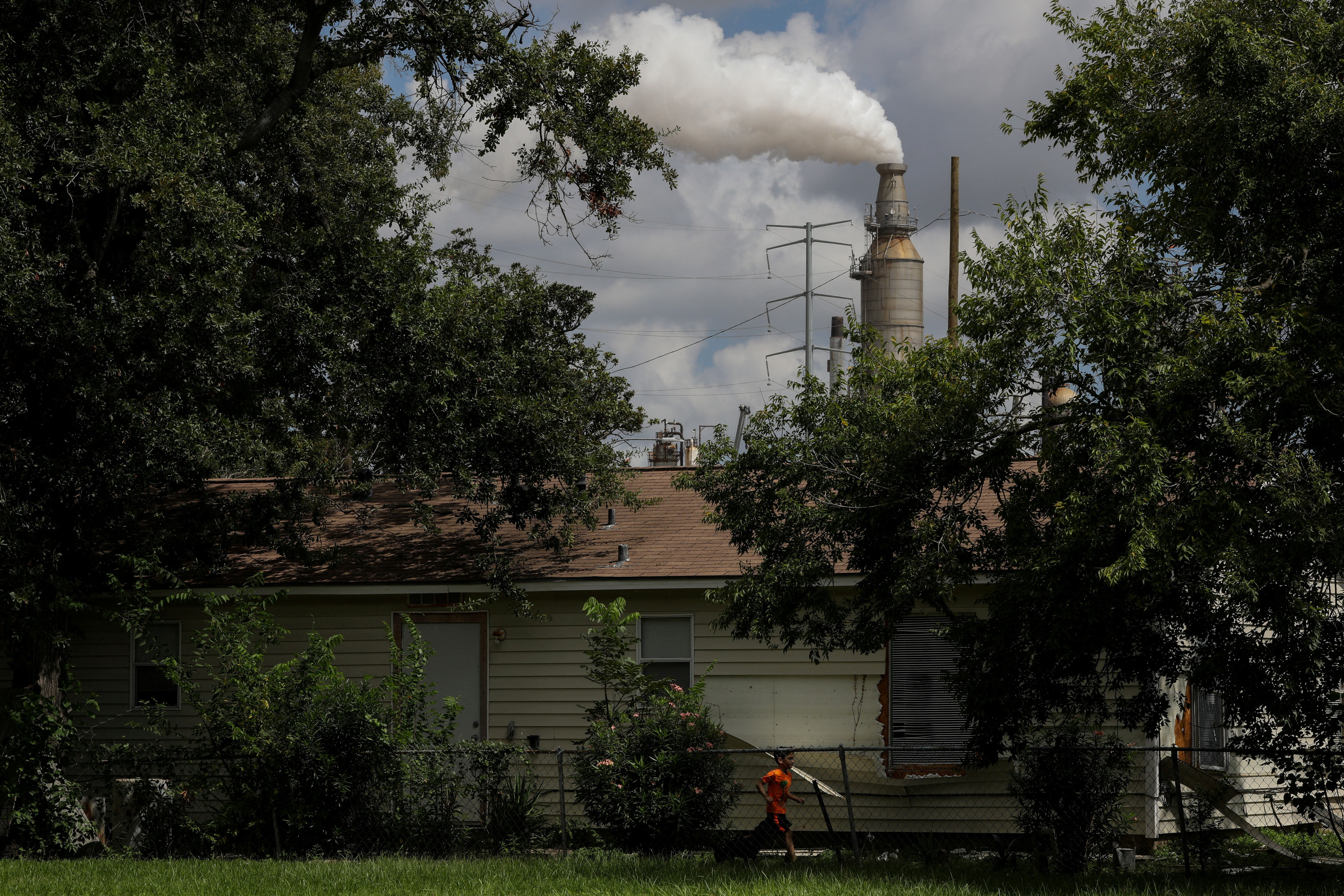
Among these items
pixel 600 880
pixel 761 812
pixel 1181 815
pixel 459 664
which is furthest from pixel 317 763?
pixel 1181 815

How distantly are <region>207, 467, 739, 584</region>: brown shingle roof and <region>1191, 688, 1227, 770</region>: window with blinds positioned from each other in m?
6.26

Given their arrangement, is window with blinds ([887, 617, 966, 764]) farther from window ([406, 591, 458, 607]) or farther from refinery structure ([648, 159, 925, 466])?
refinery structure ([648, 159, 925, 466])

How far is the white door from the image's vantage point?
49.2 ft

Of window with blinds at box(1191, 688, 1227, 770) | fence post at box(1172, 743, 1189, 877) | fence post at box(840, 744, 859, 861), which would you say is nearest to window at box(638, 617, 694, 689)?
fence post at box(840, 744, 859, 861)

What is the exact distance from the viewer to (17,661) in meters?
13.2

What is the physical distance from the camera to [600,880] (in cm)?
945

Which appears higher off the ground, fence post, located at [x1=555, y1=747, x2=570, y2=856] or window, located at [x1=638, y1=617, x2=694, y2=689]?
window, located at [x1=638, y1=617, x2=694, y2=689]

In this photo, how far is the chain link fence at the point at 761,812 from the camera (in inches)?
432

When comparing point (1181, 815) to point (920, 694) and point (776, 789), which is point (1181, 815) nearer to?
point (776, 789)

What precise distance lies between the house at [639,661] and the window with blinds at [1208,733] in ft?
0.12

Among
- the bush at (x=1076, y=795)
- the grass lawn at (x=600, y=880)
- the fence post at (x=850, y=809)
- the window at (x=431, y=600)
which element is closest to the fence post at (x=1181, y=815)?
the grass lawn at (x=600, y=880)

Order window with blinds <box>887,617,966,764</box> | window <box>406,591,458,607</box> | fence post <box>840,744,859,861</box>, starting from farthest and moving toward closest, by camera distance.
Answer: window <box>406,591,458,607</box> → window with blinds <box>887,617,966,764</box> → fence post <box>840,744,859,861</box>

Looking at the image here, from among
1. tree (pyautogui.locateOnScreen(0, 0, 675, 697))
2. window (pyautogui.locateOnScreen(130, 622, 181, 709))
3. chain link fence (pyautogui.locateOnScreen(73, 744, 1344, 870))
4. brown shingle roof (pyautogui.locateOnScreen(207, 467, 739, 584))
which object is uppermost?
tree (pyautogui.locateOnScreen(0, 0, 675, 697))

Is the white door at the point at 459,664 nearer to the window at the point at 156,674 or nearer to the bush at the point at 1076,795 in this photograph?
the window at the point at 156,674
